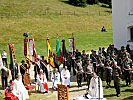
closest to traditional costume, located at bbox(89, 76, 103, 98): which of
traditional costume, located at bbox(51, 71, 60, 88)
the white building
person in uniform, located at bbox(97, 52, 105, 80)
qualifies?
traditional costume, located at bbox(51, 71, 60, 88)

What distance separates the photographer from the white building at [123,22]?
31.5 metres

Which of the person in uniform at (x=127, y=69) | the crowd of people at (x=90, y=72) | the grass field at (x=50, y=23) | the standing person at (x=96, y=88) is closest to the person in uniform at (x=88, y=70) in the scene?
the crowd of people at (x=90, y=72)

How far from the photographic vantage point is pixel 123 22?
32.2 meters

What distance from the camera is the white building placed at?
103ft

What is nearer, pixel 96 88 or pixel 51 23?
pixel 96 88

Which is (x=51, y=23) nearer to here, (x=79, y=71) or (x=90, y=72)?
(x=79, y=71)

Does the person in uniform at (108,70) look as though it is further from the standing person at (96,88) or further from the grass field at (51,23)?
the grass field at (51,23)

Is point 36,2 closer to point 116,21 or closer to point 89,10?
point 89,10

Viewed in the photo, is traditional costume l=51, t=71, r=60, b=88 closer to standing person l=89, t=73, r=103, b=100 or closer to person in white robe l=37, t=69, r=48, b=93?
person in white robe l=37, t=69, r=48, b=93

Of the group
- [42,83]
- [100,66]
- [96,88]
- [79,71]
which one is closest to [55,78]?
[42,83]

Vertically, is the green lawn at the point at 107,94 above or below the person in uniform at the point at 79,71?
below

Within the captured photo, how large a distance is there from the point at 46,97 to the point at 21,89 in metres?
2.45

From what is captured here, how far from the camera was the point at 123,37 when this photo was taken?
32469mm

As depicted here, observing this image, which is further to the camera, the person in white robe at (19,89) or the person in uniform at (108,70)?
the person in uniform at (108,70)
